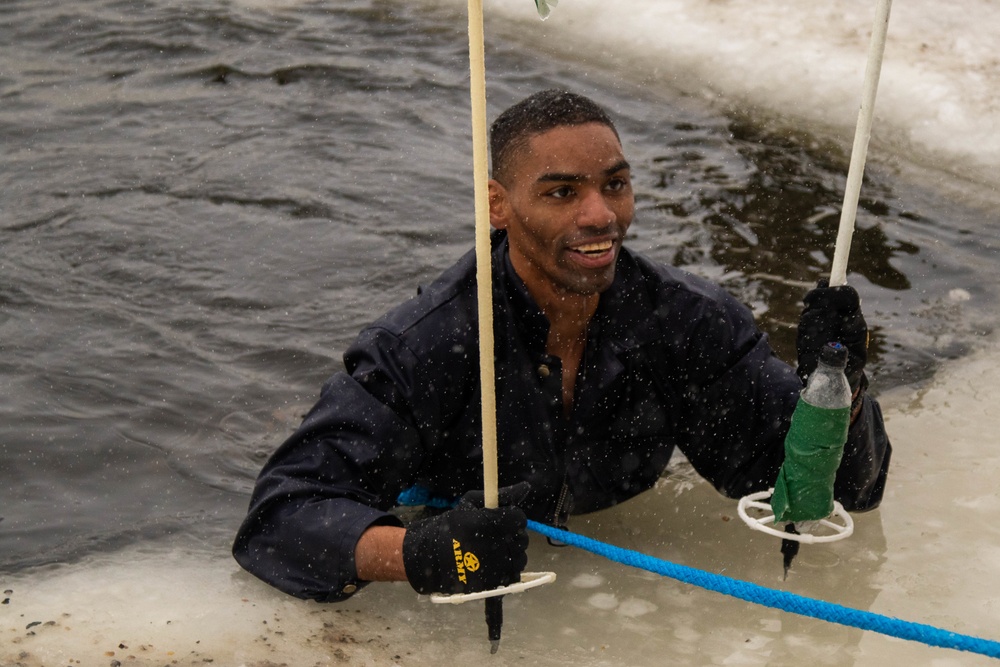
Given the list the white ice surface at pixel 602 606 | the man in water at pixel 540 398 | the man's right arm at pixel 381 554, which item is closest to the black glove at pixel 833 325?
the man in water at pixel 540 398

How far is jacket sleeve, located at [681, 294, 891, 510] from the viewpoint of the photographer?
3084 millimetres

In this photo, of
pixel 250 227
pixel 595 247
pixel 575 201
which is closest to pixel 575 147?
pixel 575 201

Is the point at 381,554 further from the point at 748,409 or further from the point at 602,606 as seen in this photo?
the point at 748,409

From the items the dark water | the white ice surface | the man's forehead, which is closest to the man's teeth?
the man's forehead

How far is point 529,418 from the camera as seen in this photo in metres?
3.03

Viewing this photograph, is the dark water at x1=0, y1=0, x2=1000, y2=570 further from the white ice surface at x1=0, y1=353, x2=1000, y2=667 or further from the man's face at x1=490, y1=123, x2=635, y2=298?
the man's face at x1=490, y1=123, x2=635, y2=298

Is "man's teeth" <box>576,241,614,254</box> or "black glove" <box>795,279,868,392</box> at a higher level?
"man's teeth" <box>576,241,614,254</box>

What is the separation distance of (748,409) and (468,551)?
3.18 feet

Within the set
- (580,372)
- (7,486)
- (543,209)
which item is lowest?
(7,486)

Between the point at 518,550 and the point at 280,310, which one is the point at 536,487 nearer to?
the point at 518,550

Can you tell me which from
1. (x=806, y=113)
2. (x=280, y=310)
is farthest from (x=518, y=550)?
(x=806, y=113)

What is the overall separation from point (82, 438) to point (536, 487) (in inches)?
67.3

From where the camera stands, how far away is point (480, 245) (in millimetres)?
2316

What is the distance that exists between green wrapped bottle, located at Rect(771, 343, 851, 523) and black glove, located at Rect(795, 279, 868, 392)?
0.22 feet
